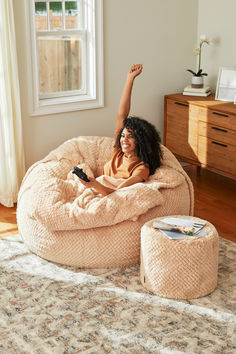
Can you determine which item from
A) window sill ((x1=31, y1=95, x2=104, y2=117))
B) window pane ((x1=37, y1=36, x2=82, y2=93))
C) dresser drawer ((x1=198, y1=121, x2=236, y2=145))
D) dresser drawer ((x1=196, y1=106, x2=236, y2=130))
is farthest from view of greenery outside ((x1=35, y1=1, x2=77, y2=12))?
dresser drawer ((x1=198, y1=121, x2=236, y2=145))

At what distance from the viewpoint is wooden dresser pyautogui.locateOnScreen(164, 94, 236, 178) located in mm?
4578

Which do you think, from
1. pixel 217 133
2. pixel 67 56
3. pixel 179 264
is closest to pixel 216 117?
pixel 217 133

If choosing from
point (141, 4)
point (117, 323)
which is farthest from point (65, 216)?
point (141, 4)

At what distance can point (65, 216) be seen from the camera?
3.33 meters

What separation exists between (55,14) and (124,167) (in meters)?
1.74

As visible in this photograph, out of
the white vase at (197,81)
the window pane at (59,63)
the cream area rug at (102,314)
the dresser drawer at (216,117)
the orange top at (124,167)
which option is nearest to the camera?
the cream area rug at (102,314)

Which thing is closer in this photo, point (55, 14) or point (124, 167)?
point (124, 167)

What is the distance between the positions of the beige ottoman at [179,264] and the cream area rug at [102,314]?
0.21ft

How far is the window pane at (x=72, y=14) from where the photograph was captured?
4.70 m

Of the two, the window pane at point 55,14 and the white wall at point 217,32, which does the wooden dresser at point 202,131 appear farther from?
the window pane at point 55,14

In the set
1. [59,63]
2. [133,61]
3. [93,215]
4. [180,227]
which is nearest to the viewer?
[180,227]

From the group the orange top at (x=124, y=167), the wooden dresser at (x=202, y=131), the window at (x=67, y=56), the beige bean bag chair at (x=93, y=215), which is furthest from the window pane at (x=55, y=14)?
the beige bean bag chair at (x=93, y=215)

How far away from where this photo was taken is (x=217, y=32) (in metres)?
5.09

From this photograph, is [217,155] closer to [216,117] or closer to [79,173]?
[216,117]
